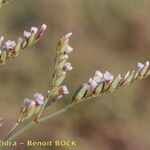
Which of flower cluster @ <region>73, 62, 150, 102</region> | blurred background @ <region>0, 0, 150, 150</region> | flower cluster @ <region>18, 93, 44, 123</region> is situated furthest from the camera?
blurred background @ <region>0, 0, 150, 150</region>

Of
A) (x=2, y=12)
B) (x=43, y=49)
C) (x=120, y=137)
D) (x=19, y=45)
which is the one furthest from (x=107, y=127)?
(x=19, y=45)

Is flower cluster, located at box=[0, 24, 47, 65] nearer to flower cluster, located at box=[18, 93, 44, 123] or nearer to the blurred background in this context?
flower cluster, located at box=[18, 93, 44, 123]

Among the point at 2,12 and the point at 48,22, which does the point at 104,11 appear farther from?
the point at 2,12

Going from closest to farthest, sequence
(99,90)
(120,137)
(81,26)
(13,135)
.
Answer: (13,135)
(99,90)
(120,137)
(81,26)

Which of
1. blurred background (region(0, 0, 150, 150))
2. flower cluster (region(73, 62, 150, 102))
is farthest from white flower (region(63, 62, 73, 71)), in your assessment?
blurred background (region(0, 0, 150, 150))

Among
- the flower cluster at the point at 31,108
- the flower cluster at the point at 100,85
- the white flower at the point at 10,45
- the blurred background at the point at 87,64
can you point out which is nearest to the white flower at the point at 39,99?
the flower cluster at the point at 31,108

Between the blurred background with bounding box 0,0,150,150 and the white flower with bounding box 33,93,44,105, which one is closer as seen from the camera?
the white flower with bounding box 33,93,44,105

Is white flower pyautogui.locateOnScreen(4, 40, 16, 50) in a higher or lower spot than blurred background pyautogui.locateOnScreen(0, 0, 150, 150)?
lower

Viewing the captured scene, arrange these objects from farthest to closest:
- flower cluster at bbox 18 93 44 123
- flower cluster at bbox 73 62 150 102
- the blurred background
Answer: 1. the blurred background
2. flower cluster at bbox 73 62 150 102
3. flower cluster at bbox 18 93 44 123

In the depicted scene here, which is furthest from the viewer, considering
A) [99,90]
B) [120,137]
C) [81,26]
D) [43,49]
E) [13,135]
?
[81,26]

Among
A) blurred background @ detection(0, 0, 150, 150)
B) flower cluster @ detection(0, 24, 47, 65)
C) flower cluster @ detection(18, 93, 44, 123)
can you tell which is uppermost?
blurred background @ detection(0, 0, 150, 150)
